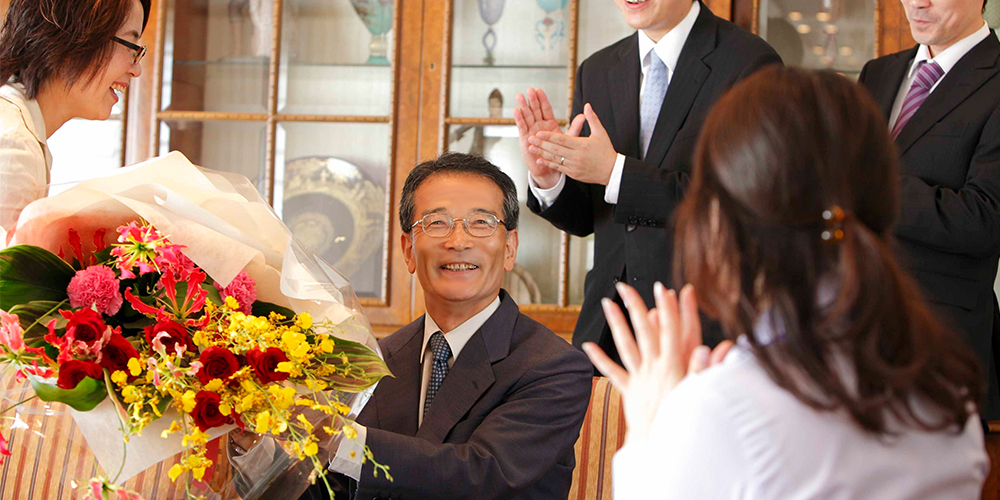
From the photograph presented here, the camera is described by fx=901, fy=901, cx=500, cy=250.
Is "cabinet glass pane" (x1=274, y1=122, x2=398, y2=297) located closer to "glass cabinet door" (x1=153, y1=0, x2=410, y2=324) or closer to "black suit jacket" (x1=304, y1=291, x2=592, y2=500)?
"glass cabinet door" (x1=153, y1=0, x2=410, y2=324)

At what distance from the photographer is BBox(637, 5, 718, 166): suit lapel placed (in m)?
2.09

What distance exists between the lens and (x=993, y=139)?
187 cm

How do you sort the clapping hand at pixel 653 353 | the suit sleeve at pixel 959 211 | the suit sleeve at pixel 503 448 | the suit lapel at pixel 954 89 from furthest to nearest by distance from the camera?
the suit lapel at pixel 954 89, the suit sleeve at pixel 959 211, the suit sleeve at pixel 503 448, the clapping hand at pixel 653 353

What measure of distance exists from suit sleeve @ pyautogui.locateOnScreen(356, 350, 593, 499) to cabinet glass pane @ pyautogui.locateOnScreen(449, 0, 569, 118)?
133 centimetres

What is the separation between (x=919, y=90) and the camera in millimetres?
2027

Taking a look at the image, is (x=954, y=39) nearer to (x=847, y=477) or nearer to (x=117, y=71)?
(x=847, y=477)

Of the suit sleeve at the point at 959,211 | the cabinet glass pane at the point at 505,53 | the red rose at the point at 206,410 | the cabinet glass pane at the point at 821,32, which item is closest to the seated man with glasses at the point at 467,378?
the red rose at the point at 206,410

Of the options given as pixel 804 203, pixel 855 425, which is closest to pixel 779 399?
pixel 855 425

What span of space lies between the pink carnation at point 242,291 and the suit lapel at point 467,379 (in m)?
0.51

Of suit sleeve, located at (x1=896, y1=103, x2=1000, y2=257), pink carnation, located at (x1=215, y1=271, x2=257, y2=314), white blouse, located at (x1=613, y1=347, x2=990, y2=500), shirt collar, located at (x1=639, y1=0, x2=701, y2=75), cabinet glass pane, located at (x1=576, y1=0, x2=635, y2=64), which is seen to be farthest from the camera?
cabinet glass pane, located at (x1=576, y1=0, x2=635, y2=64)

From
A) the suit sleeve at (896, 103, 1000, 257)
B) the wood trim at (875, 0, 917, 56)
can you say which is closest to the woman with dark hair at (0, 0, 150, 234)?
the suit sleeve at (896, 103, 1000, 257)

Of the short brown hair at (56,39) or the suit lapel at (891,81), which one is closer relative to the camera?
the short brown hair at (56,39)

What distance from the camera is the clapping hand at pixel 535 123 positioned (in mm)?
2057

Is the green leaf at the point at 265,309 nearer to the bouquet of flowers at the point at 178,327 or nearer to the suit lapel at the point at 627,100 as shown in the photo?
the bouquet of flowers at the point at 178,327
